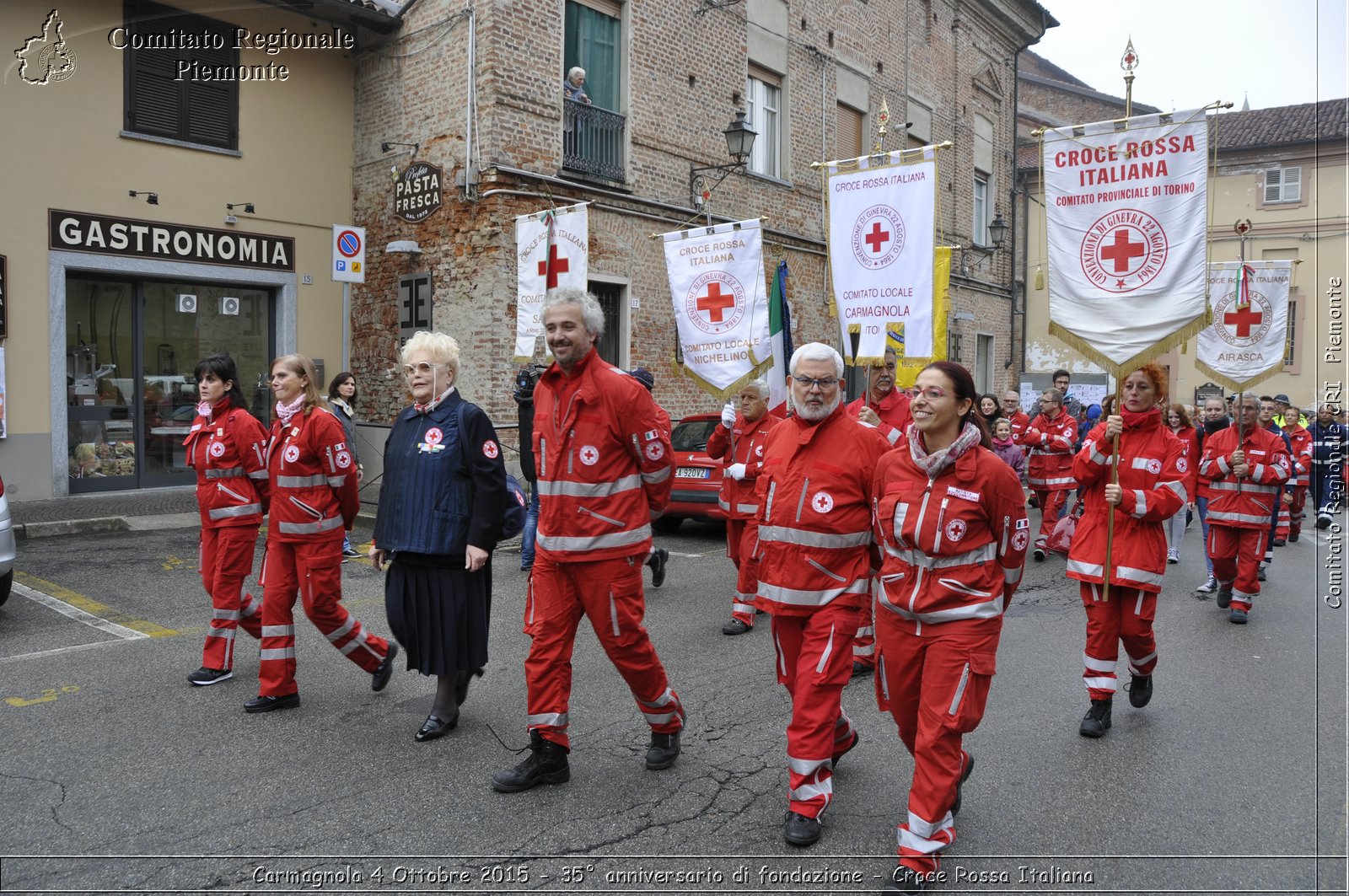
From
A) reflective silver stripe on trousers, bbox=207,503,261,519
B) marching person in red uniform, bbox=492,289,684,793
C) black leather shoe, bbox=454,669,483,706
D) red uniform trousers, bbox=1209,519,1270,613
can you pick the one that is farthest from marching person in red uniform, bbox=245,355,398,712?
red uniform trousers, bbox=1209,519,1270,613

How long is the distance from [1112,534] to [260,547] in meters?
8.06

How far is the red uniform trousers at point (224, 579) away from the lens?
18.6 ft

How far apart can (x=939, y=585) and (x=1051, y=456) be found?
28.8ft

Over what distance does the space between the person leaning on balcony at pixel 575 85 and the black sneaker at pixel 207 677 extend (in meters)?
11.0

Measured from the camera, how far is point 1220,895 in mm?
3471

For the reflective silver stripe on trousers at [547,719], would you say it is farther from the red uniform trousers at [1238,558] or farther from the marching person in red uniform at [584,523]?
the red uniform trousers at [1238,558]


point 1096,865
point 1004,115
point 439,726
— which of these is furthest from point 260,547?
point 1004,115

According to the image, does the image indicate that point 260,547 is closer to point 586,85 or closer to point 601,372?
point 601,372

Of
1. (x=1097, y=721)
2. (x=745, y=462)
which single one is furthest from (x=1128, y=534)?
(x=745, y=462)

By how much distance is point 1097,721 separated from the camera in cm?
523

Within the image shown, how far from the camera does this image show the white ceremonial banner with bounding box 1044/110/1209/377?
607cm

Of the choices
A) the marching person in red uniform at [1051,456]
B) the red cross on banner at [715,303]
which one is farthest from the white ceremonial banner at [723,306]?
the marching person in red uniform at [1051,456]

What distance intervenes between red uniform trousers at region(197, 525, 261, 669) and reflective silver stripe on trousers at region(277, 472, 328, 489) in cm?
58

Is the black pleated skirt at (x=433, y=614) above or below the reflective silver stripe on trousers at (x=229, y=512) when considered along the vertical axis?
below
